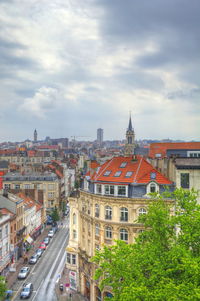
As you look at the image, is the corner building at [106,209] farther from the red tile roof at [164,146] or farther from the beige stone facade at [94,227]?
the red tile roof at [164,146]

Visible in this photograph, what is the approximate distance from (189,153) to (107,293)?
3118cm

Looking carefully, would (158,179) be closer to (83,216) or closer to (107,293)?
(83,216)

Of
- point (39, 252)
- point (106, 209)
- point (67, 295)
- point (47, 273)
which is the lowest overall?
point (67, 295)

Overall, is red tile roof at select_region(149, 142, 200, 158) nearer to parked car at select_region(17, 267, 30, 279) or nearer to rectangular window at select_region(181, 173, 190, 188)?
rectangular window at select_region(181, 173, 190, 188)

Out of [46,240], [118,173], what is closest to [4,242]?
[46,240]

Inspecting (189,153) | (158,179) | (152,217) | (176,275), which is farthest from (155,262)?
(189,153)

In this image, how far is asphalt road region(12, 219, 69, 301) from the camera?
48.5 metres

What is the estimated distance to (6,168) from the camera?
123062 millimetres

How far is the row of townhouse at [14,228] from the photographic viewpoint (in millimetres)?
55444

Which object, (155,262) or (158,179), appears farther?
(158,179)

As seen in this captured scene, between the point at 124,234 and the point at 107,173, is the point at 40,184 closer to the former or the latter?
the point at 107,173

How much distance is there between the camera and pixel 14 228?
6234 cm

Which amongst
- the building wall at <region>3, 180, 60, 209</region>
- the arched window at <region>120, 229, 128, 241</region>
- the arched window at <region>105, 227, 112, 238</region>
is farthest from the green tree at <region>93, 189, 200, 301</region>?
the building wall at <region>3, 180, 60, 209</region>

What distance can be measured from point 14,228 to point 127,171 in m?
30.6
